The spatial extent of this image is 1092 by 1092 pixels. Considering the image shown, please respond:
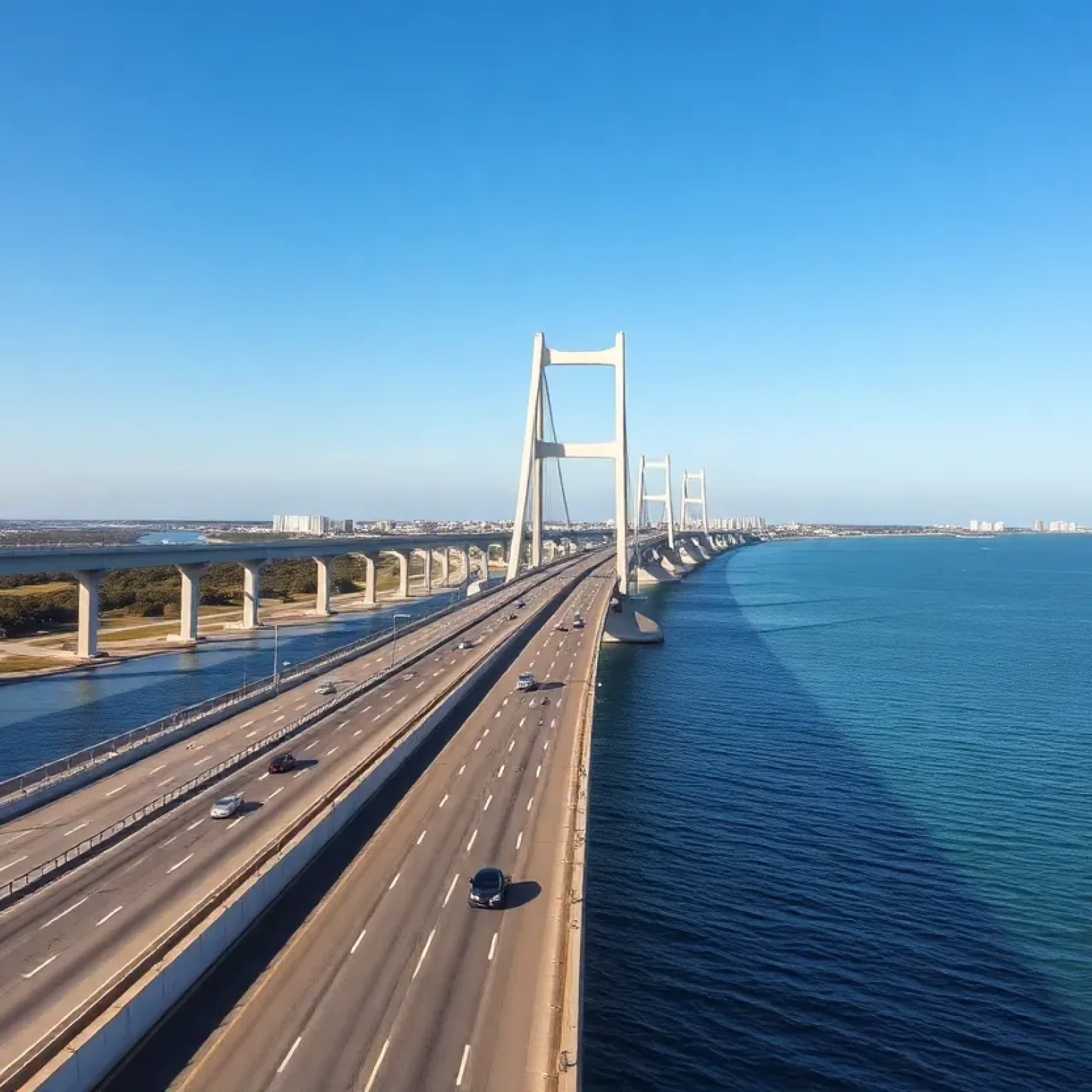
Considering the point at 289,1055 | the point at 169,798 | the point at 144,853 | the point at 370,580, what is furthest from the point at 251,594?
the point at 289,1055

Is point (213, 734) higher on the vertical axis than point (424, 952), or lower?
higher

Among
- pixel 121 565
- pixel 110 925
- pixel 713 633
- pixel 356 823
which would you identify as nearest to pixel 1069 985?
pixel 356 823

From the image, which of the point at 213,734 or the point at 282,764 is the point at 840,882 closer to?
the point at 282,764

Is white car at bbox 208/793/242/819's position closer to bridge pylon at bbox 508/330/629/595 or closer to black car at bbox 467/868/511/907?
black car at bbox 467/868/511/907

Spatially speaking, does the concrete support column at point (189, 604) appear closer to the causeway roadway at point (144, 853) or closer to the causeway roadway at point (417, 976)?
the causeway roadway at point (144, 853)

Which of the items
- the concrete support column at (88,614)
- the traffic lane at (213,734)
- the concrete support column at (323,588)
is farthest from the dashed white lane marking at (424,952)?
the concrete support column at (323,588)

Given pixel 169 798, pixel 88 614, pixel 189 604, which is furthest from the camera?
pixel 189 604

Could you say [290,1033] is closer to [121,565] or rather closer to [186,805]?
[186,805]
